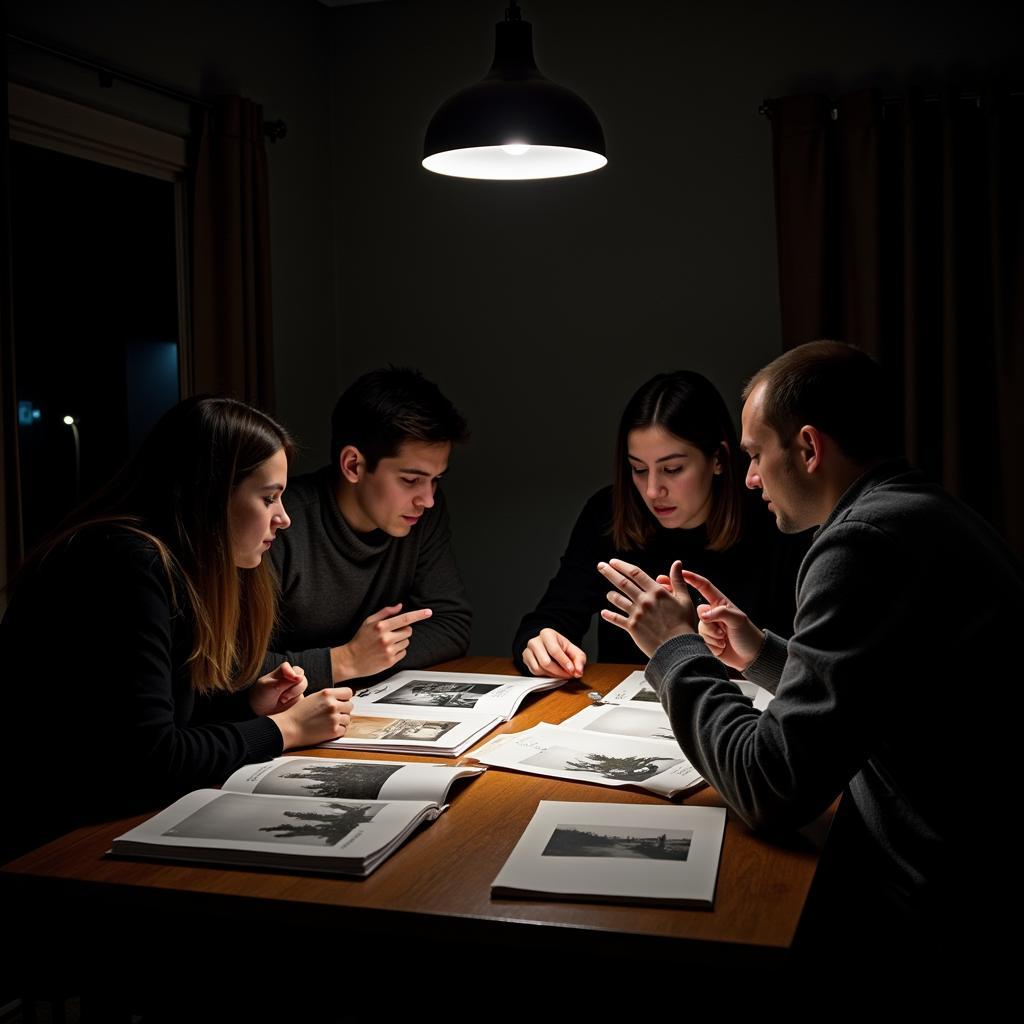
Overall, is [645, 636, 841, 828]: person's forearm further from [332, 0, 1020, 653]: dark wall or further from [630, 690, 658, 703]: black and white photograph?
[332, 0, 1020, 653]: dark wall

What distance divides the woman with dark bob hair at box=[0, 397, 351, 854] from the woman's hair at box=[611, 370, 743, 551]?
3.17ft

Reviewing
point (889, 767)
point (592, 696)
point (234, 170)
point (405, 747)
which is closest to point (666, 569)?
point (592, 696)

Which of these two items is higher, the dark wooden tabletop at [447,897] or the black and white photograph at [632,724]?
the black and white photograph at [632,724]

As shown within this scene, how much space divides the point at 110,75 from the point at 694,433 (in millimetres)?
1593

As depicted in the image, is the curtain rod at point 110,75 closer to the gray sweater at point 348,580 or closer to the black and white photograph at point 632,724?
the gray sweater at point 348,580

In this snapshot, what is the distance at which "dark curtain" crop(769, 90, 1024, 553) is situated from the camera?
120 inches

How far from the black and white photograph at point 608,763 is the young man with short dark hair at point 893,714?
18 centimetres

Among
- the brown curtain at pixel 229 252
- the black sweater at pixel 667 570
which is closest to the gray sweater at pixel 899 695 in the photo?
the black sweater at pixel 667 570

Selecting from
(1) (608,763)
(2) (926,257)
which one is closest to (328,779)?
(1) (608,763)

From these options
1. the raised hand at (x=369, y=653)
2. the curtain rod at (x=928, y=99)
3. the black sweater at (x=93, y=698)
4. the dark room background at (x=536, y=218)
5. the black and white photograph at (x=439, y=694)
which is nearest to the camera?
the black sweater at (x=93, y=698)

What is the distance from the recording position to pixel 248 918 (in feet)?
3.98

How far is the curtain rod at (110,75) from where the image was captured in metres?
2.45

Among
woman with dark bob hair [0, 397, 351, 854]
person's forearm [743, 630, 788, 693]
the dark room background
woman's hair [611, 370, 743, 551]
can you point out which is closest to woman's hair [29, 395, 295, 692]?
woman with dark bob hair [0, 397, 351, 854]

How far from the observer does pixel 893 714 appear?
1.31 metres
